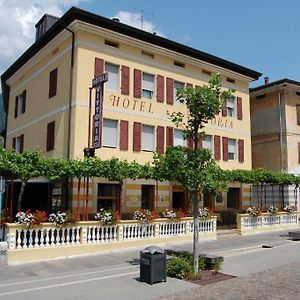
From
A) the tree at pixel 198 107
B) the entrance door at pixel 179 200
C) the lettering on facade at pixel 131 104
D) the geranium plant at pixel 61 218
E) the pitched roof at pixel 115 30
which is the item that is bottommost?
the geranium plant at pixel 61 218

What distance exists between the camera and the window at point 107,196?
64.2 feet

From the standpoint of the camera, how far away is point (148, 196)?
21688mm

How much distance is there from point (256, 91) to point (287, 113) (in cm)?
318

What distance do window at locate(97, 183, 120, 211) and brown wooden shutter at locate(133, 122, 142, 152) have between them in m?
2.17

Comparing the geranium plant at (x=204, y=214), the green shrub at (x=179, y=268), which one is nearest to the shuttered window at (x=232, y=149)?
the geranium plant at (x=204, y=214)

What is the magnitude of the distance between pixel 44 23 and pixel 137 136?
9732mm

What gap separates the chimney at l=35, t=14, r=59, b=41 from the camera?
79.9 feet

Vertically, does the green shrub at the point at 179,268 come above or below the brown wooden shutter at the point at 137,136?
below

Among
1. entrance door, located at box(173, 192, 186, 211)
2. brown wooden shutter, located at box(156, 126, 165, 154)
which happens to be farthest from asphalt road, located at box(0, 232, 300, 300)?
brown wooden shutter, located at box(156, 126, 165, 154)

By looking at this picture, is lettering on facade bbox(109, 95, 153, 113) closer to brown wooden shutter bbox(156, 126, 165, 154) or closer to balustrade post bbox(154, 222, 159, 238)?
brown wooden shutter bbox(156, 126, 165, 154)

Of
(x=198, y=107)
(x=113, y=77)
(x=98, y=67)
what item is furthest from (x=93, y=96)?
(x=198, y=107)

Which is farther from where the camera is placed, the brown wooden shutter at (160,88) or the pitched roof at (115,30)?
the brown wooden shutter at (160,88)

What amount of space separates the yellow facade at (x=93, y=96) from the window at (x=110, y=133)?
195 millimetres

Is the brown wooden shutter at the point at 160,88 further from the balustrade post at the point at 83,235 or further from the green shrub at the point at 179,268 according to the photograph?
the green shrub at the point at 179,268
